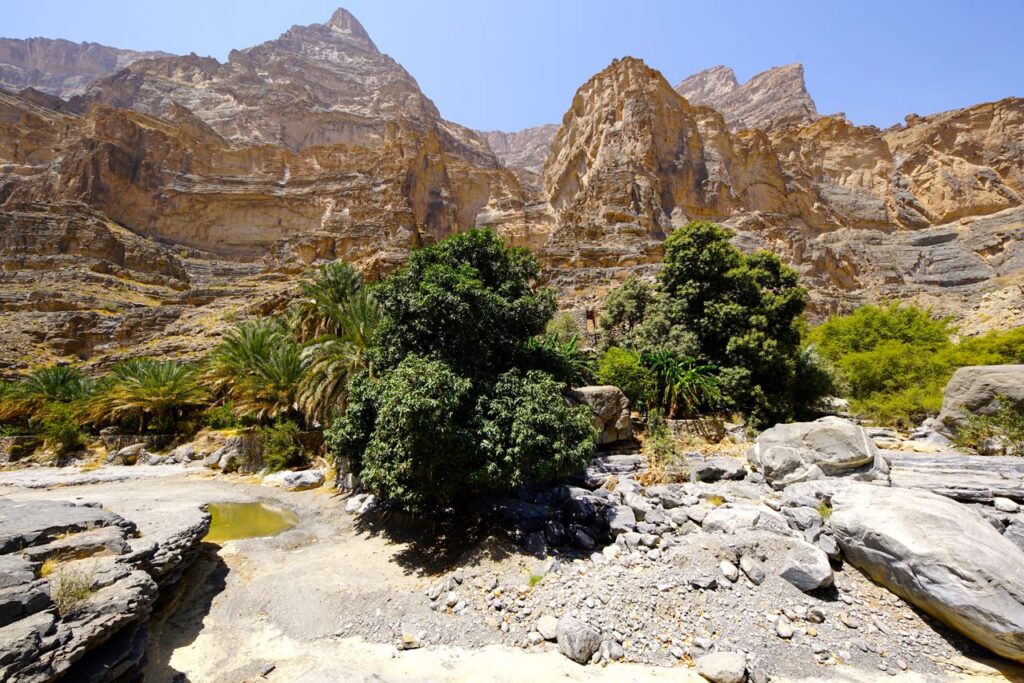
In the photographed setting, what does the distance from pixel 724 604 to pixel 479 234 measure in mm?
9473

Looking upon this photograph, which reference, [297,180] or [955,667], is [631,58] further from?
[955,667]

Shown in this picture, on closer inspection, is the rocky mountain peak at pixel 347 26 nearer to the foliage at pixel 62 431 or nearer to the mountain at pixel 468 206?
the mountain at pixel 468 206

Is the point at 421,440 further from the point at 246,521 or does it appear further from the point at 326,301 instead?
the point at 326,301

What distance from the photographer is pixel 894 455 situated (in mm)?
10133

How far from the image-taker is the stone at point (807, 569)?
629 centimetres

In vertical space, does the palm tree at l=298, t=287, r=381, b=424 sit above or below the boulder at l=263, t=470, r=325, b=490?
above

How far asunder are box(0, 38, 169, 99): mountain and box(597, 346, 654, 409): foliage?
7775 inches

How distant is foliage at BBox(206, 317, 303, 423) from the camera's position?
1938 centimetres

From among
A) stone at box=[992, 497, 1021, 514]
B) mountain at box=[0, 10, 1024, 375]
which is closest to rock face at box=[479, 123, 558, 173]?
mountain at box=[0, 10, 1024, 375]

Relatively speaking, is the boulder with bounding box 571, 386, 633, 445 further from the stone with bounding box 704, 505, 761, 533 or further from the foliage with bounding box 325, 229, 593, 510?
the stone with bounding box 704, 505, 761, 533

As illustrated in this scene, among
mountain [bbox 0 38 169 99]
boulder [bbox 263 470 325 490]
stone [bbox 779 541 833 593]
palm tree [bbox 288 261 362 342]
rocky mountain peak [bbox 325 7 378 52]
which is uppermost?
rocky mountain peak [bbox 325 7 378 52]

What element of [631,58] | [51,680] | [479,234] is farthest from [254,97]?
[51,680]

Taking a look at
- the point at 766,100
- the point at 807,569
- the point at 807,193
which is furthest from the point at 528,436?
the point at 766,100

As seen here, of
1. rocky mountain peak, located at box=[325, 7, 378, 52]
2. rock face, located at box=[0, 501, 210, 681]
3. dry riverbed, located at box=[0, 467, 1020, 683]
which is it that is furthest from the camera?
rocky mountain peak, located at box=[325, 7, 378, 52]
